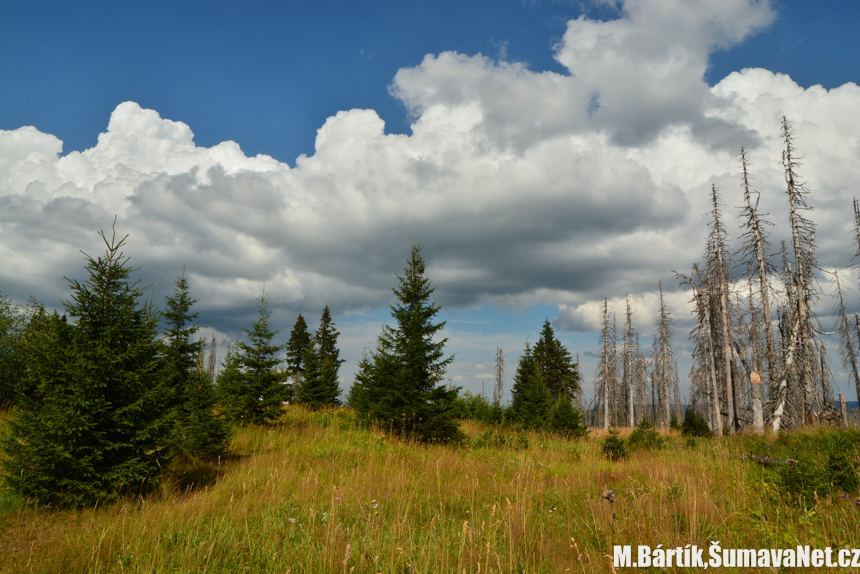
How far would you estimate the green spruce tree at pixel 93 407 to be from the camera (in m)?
5.85

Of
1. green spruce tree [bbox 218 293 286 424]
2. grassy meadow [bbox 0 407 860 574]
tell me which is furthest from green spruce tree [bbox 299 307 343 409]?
grassy meadow [bbox 0 407 860 574]

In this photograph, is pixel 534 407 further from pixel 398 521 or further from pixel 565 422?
pixel 398 521

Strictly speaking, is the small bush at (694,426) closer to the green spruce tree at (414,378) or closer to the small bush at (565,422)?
the small bush at (565,422)

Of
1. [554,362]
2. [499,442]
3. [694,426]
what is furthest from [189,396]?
[554,362]

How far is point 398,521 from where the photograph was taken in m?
4.80

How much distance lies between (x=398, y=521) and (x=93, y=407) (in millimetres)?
4842

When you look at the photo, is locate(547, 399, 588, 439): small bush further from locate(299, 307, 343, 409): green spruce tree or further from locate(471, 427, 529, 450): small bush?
locate(299, 307, 343, 409): green spruce tree

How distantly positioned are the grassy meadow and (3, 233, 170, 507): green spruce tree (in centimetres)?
39

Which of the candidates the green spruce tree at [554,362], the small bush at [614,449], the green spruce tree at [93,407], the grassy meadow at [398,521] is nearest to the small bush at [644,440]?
the small bush at [614,449]

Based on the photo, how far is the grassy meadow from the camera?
395cm

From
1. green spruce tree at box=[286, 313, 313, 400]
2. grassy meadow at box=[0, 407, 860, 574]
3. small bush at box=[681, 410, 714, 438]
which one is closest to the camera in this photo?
grassy meadow at box=[0, 407, 860, 574]

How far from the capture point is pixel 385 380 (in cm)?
1448

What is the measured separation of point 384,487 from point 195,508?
274 cm

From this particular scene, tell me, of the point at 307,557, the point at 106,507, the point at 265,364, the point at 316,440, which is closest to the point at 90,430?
the point at 106,507
